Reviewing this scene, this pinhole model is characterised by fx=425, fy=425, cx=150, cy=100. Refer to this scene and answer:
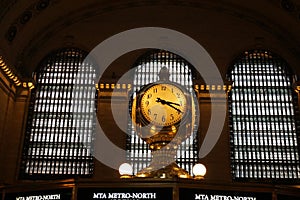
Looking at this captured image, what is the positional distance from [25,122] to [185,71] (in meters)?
6.72

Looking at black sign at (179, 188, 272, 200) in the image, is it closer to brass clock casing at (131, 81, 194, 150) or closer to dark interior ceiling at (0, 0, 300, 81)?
brass clock casing at (131, 81, 194, 150)

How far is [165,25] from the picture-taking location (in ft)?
58.7

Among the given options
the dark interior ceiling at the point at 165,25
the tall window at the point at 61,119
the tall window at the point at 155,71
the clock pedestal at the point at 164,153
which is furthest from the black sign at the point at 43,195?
the dark interior ceiling at the point at 165,25

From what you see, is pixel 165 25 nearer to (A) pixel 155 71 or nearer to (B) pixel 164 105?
(A) pixel 155 71

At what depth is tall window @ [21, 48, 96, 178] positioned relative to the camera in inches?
634

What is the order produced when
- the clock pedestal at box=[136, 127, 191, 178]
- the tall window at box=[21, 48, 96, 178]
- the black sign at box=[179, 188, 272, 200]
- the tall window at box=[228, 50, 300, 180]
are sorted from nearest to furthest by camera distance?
the black sign at box=[179, 188, 272, 200] → the clock pedestal at box=[136, 127, 191, 178] → the tall window at box=[228, 50, 300, 180] → the tall window at box=[21, 48, 96, 178]

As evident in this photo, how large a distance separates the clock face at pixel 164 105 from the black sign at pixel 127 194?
25.8 inches

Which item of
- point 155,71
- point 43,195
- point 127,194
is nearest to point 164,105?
point 127,194

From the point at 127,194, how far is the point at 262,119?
15115 millimetres

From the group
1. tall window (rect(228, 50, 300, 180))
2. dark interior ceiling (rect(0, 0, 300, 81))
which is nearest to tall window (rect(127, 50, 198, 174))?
dark interior ceiling (rect(0, 0, 300, 81))

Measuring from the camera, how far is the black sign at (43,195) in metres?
2.39

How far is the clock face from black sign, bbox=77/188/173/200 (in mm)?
655

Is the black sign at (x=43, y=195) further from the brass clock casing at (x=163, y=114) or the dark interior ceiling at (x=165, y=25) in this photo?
the dark interior ceiling at (x=165, y=25)

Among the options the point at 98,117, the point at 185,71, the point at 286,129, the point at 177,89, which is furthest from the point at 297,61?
the point at 177,89
